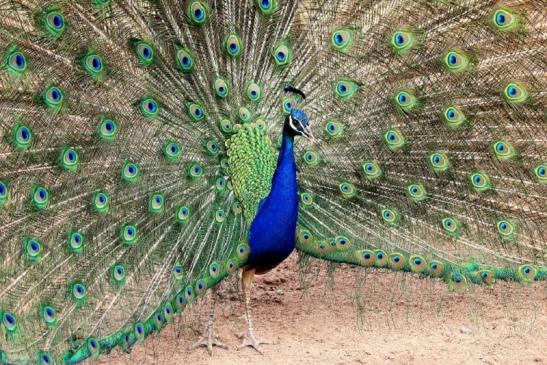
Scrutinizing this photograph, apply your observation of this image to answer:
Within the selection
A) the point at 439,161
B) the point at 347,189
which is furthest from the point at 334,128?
the point at 439,161

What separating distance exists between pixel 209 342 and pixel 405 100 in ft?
5.29

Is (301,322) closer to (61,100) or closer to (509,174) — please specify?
(509,174)

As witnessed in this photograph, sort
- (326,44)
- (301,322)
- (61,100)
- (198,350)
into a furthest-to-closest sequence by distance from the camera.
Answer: (301,322) → (198,350) → (326,44) → (61,100)

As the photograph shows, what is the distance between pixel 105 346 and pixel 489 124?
195cm

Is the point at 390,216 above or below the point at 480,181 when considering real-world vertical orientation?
below

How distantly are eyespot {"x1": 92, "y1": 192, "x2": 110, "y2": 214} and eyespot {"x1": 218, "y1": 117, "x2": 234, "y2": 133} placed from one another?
2.03 ft

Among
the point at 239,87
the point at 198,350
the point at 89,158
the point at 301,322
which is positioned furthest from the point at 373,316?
the point at 89,158

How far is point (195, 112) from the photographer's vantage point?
3.30m

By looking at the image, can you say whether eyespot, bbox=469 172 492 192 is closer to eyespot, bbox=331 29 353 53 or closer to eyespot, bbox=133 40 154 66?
eyespot, bbox=331 29 353 53

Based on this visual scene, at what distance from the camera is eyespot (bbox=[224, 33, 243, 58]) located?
326cm

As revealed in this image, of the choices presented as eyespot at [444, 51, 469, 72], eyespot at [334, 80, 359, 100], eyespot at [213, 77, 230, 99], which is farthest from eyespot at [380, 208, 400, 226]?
eyespot at [213, 77, 230, 99]

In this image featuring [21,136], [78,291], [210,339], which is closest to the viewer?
[21,136]

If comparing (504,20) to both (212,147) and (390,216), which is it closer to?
(390,216)

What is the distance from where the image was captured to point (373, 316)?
13.9 ft
